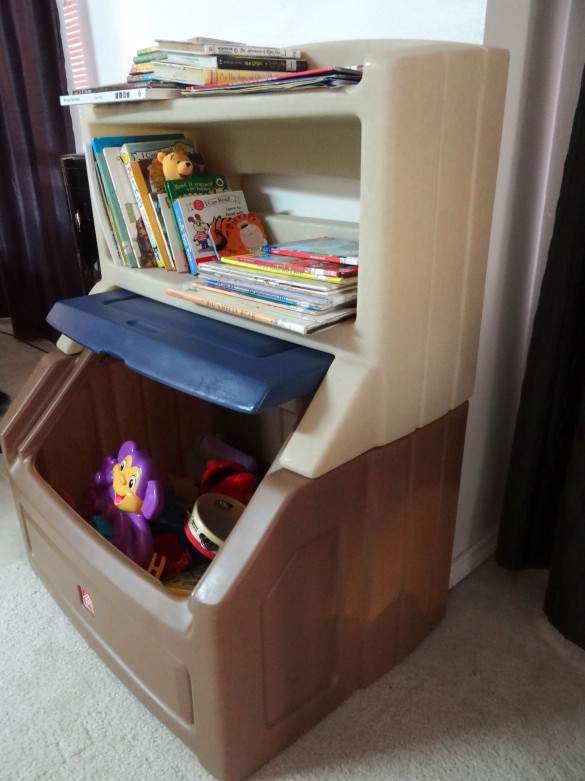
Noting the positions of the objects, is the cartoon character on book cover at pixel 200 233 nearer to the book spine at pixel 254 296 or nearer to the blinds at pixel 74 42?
the book spine at pixel 254 296

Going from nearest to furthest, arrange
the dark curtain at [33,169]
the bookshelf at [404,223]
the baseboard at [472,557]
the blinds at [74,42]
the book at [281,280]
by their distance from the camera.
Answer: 1. the bookshelf at [404,223]
2. the book at [281,280]
3. the baseboard at [472,557]
4. the blinds at [74,42]
5. the dark curtain at [33,169]

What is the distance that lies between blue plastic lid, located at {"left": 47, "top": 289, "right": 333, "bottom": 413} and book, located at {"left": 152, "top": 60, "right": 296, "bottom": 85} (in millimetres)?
353

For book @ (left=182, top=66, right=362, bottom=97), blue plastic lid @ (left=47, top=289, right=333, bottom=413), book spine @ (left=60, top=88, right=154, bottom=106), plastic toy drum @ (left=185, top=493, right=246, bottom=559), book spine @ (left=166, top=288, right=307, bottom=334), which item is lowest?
plastic toy drum @ (left=185, top=493, right=246, bottom=559)

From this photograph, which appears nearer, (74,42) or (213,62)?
(213,62)

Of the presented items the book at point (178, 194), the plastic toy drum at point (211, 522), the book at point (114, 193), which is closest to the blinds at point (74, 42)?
the book at point (114, 193)

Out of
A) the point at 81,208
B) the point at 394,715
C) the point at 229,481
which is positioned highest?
the point at 81,208

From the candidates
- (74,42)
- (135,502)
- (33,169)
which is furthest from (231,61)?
(33,169)

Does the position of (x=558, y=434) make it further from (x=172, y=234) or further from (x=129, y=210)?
(x=129, y=210)

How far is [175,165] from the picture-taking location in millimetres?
1085

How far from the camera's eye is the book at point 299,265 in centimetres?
83

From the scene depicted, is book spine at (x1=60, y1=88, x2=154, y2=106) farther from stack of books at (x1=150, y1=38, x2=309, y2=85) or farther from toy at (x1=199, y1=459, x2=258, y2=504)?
toy at (x1=199, y1=459, x2=258, y2=504)

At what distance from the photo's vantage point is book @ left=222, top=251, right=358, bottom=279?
826mm

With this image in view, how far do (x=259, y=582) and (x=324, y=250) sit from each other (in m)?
0.48

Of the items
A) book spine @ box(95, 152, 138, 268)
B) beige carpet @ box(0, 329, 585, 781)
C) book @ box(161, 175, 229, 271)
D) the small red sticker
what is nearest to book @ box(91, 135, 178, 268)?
book spine @ box(95, 152, 138, 268)
